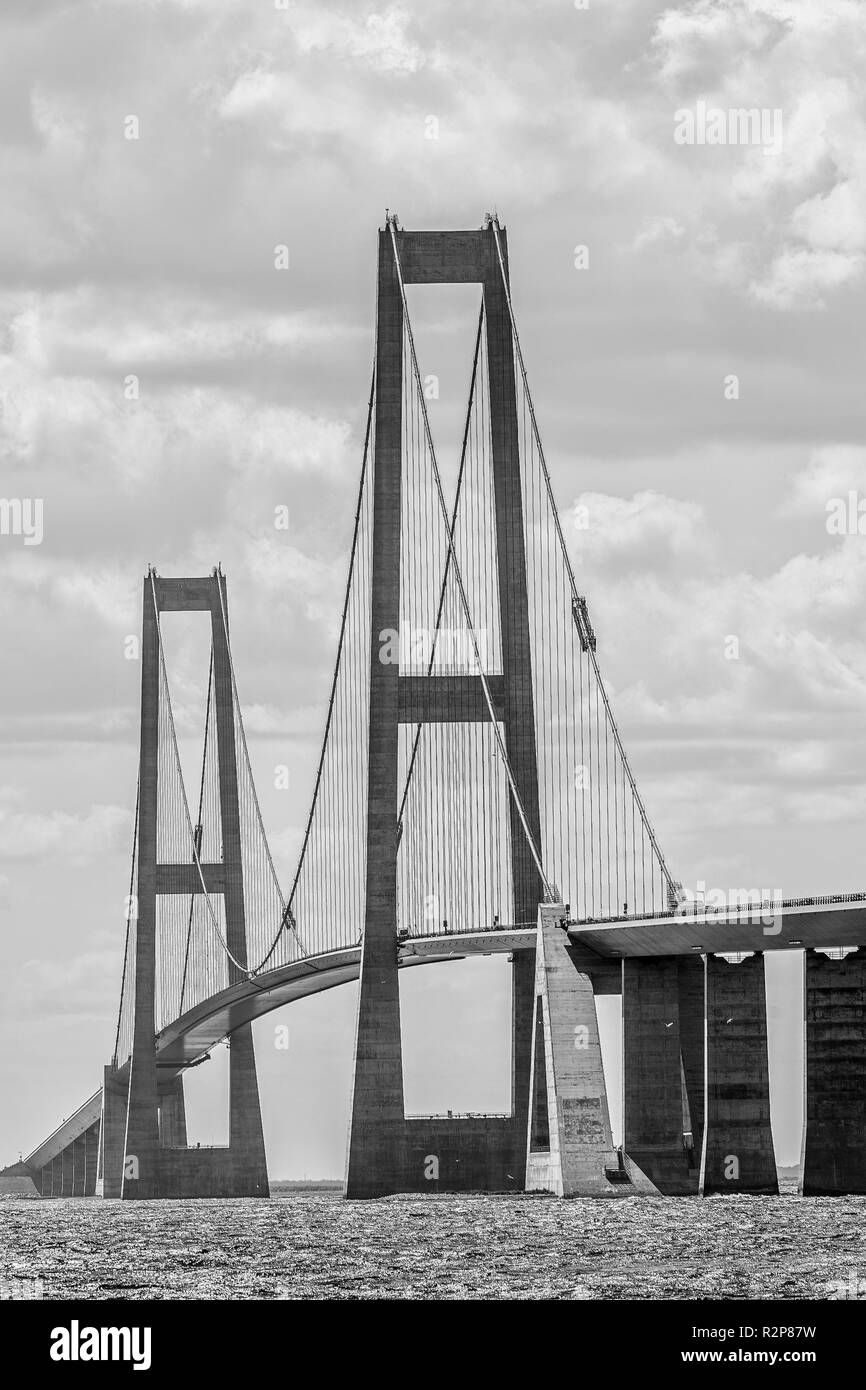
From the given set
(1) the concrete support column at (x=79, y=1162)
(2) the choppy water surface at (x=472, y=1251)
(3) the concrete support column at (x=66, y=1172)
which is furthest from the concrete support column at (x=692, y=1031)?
(3) the concrete support column at (x=66, y=1172)

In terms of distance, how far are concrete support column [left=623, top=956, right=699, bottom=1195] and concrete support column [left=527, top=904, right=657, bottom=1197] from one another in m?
4.32

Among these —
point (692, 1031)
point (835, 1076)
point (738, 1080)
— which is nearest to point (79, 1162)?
point (692, 1031)

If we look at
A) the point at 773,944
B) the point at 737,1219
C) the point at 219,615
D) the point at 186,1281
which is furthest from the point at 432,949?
the point at 219,615

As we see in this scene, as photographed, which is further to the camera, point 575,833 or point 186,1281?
point 575,833

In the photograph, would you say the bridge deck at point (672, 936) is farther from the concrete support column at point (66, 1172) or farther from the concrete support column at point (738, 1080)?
the concrete support column at point (66, 1172)

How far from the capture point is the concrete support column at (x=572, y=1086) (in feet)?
210

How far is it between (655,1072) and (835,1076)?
216 inches

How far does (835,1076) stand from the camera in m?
68.6

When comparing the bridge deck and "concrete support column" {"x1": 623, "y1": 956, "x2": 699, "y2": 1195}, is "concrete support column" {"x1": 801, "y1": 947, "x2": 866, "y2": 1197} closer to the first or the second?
the bridge deck

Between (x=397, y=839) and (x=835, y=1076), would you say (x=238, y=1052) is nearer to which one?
(x=397, y=839)

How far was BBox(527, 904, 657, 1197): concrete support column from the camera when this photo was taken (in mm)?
64000
